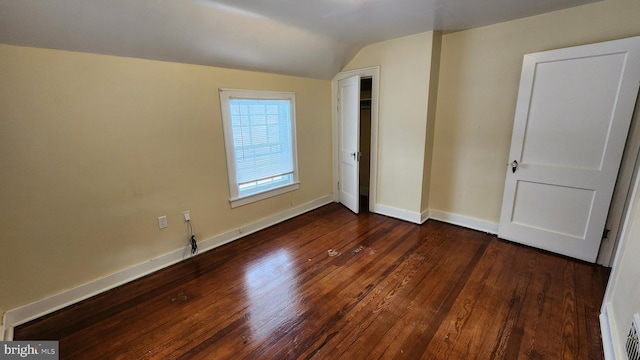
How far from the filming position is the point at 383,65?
332cm

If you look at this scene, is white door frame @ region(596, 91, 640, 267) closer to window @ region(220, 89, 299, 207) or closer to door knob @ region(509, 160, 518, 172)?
door knob @ region(509, 160, 518, 172)

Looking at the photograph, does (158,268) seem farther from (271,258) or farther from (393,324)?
(393,324)

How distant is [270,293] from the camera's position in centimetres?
214

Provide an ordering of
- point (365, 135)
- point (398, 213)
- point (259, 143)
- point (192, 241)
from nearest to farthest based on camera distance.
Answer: point (192, 241), point (259, 143), point (398, 213), point (365, 135)

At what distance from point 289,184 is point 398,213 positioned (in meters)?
1.53

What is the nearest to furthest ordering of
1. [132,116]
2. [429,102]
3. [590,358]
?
Answer: [590,358]
[132,116]
[429,102]

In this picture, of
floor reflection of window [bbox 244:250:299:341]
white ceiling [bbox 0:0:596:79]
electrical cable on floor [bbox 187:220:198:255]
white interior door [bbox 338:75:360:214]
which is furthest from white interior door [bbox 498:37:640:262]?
electrical cable on floor [bbox 187:220:198:255]

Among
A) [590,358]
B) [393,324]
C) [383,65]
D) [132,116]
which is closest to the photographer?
[590,358]

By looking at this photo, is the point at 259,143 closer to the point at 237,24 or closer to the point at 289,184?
the point at 289,184

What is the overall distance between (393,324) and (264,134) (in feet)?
7.79

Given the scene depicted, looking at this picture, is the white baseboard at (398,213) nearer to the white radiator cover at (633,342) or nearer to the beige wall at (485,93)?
the beige wall at (485,93)

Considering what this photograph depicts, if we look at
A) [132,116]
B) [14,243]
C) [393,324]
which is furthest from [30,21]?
[393,324]

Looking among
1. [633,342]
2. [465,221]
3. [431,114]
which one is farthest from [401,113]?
[633,342]

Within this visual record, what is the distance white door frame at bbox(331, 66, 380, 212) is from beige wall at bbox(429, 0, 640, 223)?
76 cm
